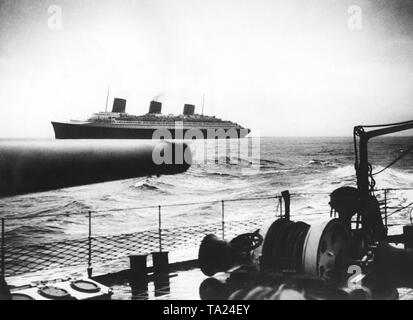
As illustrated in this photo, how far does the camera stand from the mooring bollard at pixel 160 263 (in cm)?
537

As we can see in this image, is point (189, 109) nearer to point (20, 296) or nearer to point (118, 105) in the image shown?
point (118, 105)

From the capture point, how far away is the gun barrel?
162cm

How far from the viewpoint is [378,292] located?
4445mm

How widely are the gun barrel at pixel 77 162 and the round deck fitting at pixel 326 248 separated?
96.0 inches

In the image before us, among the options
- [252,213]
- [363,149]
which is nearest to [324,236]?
[363,149]

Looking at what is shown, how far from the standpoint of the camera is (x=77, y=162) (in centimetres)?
179

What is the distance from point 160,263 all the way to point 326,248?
2197mm

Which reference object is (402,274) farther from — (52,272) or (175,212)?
(175,212)

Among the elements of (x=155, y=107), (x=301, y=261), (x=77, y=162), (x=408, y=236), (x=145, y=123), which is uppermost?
(x=155, y=107)

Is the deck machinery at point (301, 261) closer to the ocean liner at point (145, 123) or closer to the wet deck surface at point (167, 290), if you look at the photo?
the wet deck surface at point (167, 290)

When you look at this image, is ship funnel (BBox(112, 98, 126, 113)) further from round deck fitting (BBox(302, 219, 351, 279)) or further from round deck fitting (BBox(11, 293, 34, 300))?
round deck fitting (BBox(11, 293, 34, 300))

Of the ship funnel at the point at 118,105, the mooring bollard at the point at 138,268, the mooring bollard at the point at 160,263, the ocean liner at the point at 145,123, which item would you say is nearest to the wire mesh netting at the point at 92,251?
the mooring bollard at the point at 160,263

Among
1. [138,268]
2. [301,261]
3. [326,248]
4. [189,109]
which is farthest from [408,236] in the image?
[189,109]
